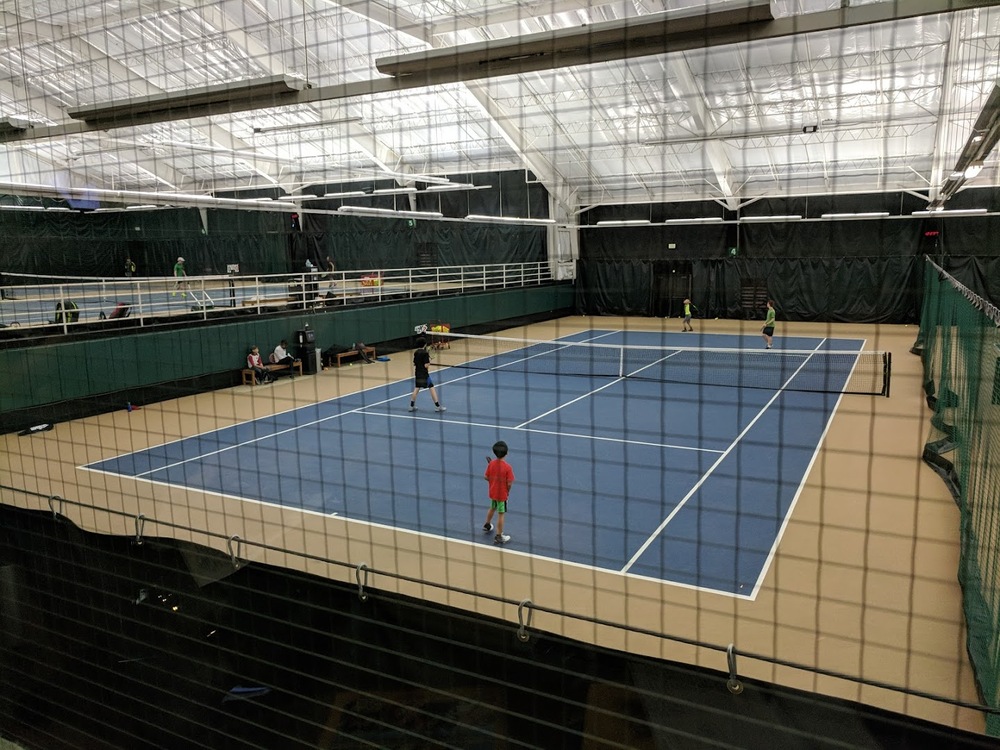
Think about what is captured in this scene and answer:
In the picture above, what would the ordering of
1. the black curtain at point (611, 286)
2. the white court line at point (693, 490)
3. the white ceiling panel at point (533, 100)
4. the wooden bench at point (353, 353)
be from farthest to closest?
the black curtain at point (611, 286)
the wooden bench at point (353, 353)
the white ceiling panel at point (533, 100)
the white court line at point (693, 490)

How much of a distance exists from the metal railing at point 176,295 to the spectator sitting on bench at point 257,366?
0.78 m

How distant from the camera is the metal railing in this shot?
32.4 ft

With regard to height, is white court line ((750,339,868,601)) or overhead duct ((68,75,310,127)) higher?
overhead duct ((68,75,310,127))

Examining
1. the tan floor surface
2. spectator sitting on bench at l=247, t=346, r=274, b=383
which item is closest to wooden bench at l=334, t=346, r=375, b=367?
spectator sitting on bench at l=247, t=346, r=274, b=383

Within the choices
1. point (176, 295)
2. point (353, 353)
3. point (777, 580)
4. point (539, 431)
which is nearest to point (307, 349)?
point (353, 353)

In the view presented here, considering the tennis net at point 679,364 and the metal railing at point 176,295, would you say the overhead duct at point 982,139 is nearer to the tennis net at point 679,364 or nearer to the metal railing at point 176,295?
the tennis net at point 679,364

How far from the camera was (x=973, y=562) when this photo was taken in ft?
13.8

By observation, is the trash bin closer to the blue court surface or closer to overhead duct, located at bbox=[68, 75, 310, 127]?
the blue court surface

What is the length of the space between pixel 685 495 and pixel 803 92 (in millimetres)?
8534

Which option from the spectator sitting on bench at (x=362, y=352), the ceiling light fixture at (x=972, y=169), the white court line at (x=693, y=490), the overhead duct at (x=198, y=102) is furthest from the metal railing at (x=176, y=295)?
the ceiling light fixture at (x=972, y=169)

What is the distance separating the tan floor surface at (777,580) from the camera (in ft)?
12.3

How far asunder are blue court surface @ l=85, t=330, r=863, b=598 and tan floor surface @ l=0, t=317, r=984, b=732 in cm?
22

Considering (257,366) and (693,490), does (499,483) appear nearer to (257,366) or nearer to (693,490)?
(693,490)

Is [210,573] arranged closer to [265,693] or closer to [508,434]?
[265,693]
